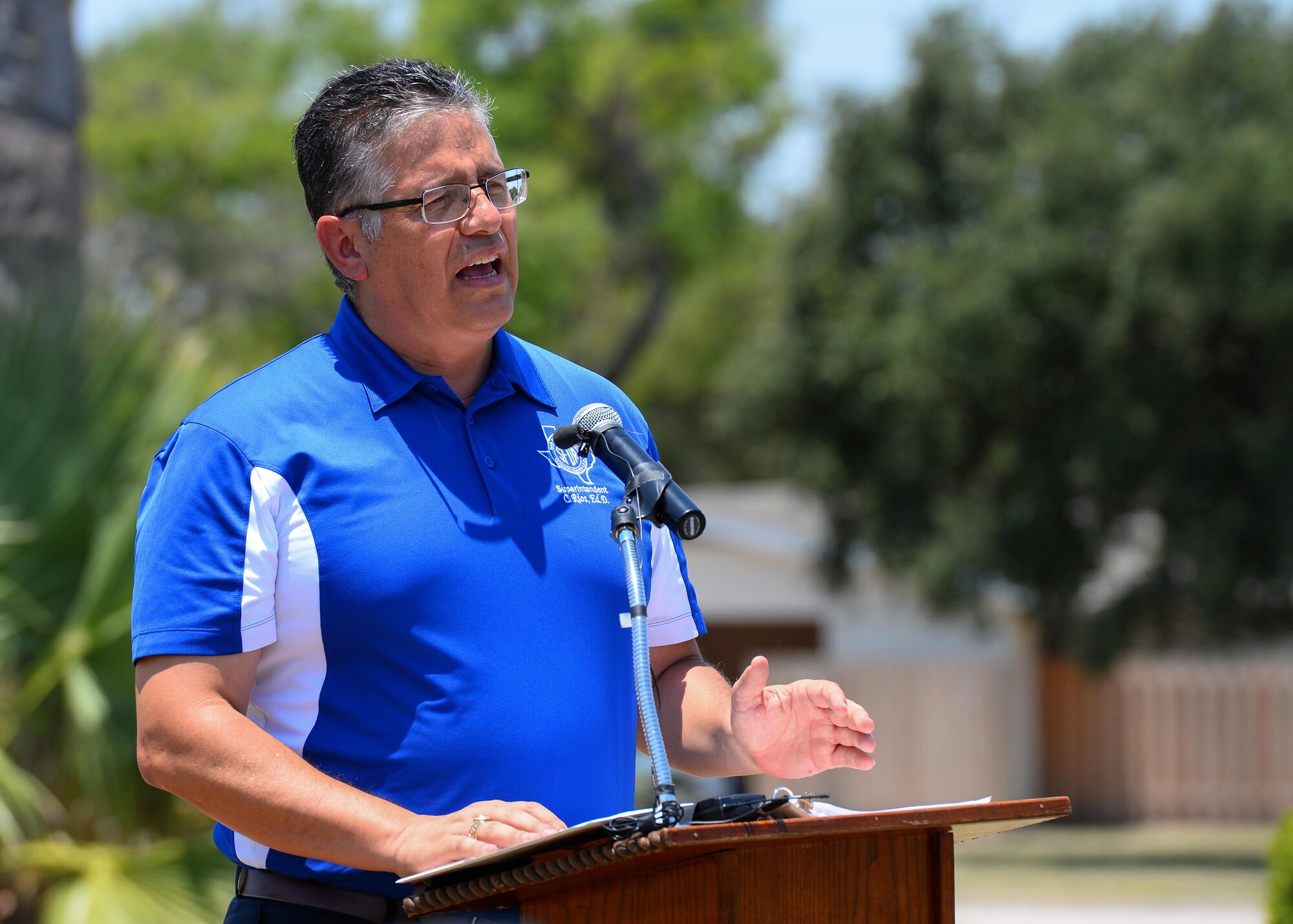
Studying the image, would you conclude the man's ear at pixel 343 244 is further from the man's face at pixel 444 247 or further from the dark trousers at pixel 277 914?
the dark trousers at pixel 277 914

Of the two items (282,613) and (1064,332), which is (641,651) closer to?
(282,613)

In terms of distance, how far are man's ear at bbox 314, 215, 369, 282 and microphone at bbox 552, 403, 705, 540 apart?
0.45m

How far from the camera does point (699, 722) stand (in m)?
2.69

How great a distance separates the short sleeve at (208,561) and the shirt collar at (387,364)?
0.90 feet

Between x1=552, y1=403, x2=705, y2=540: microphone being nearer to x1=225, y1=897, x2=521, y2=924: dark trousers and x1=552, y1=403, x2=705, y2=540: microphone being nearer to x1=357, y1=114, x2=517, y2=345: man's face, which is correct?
x1=357, y1=114, x2=517, y2=345: man's face

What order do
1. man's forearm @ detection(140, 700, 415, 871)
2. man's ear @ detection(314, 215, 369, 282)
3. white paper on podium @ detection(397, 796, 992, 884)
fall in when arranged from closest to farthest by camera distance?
white paper on podium @ detection(397, 796, 992, 884), man's forearm @ detection(140, 700, 415, 871), man's ear @ detection(314, 215, 369, 282)

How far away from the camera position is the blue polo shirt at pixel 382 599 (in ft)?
7.63

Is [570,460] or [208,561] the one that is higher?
[570,460]

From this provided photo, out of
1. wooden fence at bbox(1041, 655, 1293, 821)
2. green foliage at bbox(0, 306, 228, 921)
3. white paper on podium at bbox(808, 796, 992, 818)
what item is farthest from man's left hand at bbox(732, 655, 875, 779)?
wooden fence at bbox(1041, 655, 1293, 821)

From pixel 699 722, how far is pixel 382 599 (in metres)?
0.64

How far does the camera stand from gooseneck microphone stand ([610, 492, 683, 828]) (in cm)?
204

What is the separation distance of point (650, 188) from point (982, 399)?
14.6 meters

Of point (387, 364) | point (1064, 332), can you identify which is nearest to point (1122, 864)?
point (1064, 332)

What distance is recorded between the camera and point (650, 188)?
3150 centimetres
